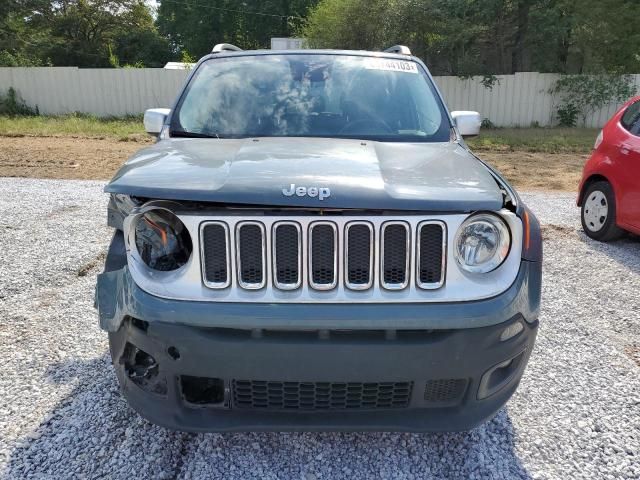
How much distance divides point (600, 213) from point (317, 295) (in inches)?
206

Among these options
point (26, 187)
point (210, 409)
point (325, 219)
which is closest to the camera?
point (325, 219)

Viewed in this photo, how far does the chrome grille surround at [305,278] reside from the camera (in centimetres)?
204

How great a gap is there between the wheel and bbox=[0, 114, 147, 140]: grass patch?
1250 centimetres

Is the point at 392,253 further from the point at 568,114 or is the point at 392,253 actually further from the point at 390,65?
the point at 568,114

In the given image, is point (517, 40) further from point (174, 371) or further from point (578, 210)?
point (174, 371)

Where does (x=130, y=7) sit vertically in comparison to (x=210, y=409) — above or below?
above

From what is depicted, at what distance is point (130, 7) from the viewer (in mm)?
36250

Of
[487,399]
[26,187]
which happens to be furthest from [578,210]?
[26,187]

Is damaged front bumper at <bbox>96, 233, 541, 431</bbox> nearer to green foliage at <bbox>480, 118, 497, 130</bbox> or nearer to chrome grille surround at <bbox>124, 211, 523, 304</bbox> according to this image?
chrome grille surround at <bbox>124, 211, 523, 304</bbox>

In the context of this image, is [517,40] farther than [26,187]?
Yes

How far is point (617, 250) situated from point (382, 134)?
399 centimetres

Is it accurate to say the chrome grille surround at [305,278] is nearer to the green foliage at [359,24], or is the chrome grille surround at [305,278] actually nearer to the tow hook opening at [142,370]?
the tow hook opening at [142,370]

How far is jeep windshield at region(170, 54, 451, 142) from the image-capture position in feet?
10.7

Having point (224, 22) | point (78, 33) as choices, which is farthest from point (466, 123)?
point (224, 22)
